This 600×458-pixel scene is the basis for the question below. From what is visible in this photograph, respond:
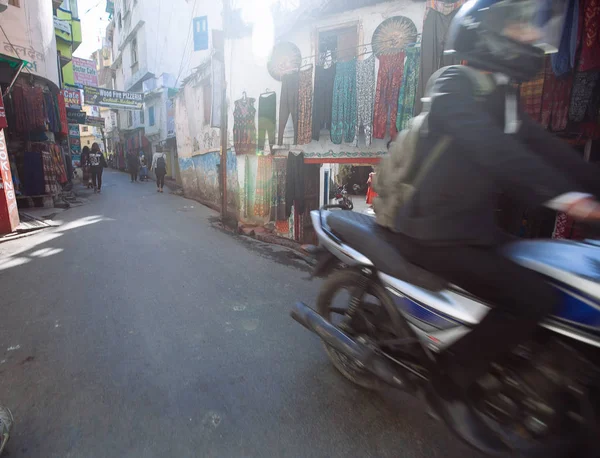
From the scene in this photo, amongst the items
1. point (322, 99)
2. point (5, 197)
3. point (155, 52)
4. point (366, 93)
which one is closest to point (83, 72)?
point (155, 52)

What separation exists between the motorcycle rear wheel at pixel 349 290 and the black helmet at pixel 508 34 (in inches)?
52.7

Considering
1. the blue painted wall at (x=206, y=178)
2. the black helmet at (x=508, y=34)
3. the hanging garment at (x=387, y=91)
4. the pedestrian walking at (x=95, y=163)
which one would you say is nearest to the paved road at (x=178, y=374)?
the black helmet at (x=508, y=34)

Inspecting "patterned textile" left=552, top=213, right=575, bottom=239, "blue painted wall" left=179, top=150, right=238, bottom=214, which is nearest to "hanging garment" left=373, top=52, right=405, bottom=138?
"patterned textile" left=552, top=213, right=575, bottom=239

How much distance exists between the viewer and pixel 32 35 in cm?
1088

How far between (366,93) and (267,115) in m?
2.51

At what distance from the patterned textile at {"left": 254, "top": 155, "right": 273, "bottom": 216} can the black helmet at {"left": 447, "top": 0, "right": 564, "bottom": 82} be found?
625 centimetres

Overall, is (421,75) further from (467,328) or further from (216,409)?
(216,409)

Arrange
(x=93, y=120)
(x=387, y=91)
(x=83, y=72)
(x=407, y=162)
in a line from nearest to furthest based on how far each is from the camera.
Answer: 1. (x=407, y=162)
2. (x=387, y=91)
3. (x=83, y=72)
4. (x=93, y=120)

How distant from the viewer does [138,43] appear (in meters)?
24.1

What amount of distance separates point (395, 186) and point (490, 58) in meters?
0.72

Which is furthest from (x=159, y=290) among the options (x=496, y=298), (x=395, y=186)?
(x=496, y=298)

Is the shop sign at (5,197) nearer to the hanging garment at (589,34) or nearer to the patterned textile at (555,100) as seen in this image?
the patterned textile at (555,100)

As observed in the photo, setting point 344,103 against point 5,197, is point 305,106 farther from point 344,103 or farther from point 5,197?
point 5,197

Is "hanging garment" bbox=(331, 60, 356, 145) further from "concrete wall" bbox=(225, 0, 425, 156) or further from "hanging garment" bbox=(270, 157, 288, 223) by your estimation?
"hanging garment" bbox=(270, 157, 288, 223)
